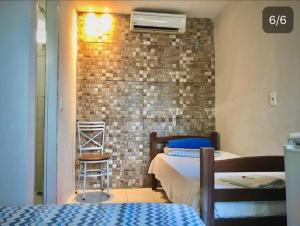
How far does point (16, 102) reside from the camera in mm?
1598

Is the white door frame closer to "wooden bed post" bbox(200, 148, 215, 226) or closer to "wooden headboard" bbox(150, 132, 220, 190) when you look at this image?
"wooden headboard" bbox(150, 132, 220, 190)

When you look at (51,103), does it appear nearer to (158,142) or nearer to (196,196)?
(158,142)

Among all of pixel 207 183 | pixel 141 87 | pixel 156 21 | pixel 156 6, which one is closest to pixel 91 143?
pixel 141 87

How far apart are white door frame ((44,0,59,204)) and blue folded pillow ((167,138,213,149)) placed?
4.74ft

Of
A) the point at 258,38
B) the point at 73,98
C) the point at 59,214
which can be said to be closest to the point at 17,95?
the point at 59,214

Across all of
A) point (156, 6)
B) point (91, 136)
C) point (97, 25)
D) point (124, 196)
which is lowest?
point (124, 196)

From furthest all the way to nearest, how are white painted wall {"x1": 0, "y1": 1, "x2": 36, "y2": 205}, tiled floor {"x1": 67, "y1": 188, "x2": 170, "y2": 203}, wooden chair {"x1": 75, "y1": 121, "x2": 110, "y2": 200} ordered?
wooden chair {"x1": 75, "y1": 121, "x2": 110, "y2": 200}, tiled floor {"x1": 67, "y1": 188, "x2": 170, "y2": 203}, white painted wall {"x1": 0, "y1": 1, "x2": 36, "y2": 205}

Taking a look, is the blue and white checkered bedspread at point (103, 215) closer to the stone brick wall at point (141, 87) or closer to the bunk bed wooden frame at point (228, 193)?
the bunk bed wooden frame at point (228, 193)

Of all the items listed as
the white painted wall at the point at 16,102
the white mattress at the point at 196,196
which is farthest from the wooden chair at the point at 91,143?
the white painted wall at the point at 16,102

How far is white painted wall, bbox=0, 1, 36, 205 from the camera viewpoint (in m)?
1.57

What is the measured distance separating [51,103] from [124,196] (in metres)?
1.44

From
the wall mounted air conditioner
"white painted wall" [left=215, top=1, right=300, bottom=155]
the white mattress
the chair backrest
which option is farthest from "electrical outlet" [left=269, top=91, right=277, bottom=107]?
the chair backrest

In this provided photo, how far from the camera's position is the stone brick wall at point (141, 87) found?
374cm

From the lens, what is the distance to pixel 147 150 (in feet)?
12.5
